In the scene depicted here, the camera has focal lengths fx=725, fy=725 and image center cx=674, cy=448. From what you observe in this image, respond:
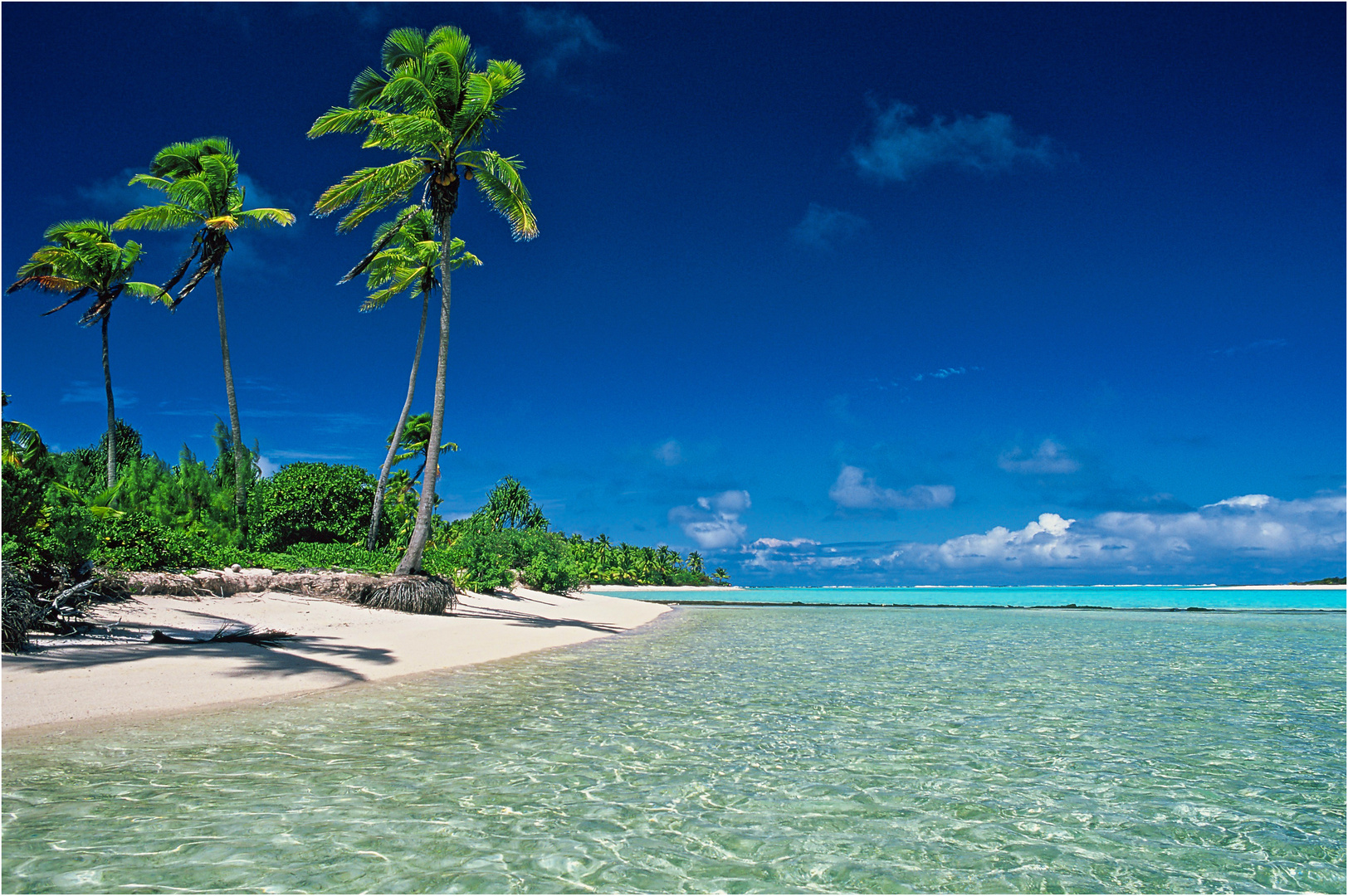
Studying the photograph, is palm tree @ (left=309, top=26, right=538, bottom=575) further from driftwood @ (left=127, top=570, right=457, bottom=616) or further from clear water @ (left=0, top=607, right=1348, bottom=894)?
clear water @ (left=0, top=607, right=1348, bottom=894)

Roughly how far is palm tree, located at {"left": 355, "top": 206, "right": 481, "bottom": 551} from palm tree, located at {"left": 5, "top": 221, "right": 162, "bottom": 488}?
8907 mm

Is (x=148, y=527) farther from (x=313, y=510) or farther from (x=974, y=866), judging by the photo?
(x=974, y=866)

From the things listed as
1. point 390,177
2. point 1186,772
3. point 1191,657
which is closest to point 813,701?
point 1186,772

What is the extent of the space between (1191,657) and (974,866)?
17114 mm

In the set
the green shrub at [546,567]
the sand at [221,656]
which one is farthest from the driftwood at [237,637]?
the green shrub at [546,567]

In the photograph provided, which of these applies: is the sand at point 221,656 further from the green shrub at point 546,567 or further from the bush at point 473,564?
the green shrub at point 546,567

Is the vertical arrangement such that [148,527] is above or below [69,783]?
above

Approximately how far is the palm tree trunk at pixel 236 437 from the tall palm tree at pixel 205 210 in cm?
3

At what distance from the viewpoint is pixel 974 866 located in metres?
4.79

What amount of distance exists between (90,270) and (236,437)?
444 inches

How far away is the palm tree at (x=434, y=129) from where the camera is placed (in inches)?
872

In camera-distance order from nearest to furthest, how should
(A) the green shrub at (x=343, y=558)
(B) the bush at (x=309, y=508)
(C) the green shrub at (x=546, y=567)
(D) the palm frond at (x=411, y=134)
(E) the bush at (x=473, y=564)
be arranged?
(D) the palm frond at (x=411, y=134)
(A) the green shrub at (x=343, y=558)
(B) the bush at (x=309, y=508)
(E) the bush at (x=473, y=564)
(C) the green shrub at (x=546, y=567)

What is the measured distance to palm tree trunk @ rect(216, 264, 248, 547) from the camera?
25781mm

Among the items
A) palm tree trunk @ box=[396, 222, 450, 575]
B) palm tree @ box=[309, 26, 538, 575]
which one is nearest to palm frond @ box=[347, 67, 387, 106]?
palm tree @ box=[309, 26, 538, 575]
